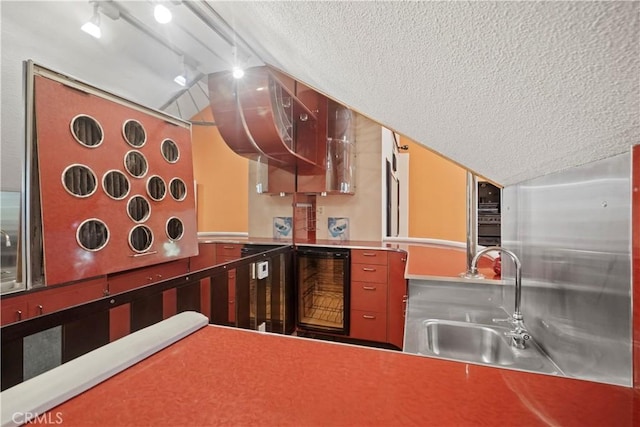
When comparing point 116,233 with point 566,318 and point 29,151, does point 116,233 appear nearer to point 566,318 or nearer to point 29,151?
point 29,151

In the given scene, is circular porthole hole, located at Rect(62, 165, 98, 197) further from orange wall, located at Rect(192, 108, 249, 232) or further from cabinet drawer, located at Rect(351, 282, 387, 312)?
orange wall, located at Rect(192, 108, 249, 232)

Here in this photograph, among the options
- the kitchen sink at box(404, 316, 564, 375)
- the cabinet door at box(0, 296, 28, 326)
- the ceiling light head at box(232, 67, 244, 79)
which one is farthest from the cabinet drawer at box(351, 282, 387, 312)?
the cabinet door at box(0, 296, 28, 326)

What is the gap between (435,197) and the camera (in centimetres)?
440

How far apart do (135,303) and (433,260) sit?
2.23 metres

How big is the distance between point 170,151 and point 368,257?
2180 millimetres

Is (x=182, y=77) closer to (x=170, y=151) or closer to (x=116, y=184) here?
(x=170, y=151)

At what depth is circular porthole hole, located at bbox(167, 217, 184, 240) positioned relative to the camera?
2.44 metres

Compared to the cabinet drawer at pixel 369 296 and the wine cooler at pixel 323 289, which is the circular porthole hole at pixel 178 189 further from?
the cabinet drawer at pixel 369 296

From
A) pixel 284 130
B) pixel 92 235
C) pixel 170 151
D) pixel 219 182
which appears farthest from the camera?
pixel 219 182

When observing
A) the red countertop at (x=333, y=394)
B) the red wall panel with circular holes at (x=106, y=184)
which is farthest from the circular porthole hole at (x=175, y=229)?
the red countertop at (x=333, y=394)

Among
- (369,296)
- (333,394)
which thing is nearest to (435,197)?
(369,296)

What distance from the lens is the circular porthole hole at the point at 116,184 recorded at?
1.91 meters
